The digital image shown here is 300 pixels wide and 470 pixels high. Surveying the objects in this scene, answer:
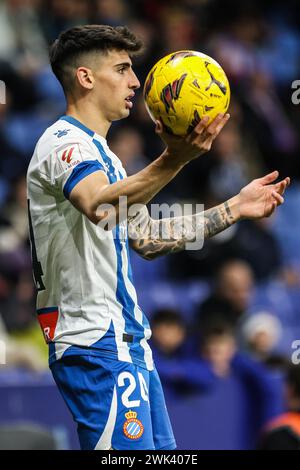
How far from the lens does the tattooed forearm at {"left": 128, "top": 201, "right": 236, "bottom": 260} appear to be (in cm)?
489

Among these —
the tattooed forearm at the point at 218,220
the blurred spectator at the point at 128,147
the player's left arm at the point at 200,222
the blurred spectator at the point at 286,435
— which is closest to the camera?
the player's left arm at the point at 200,222

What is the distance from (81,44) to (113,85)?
0.79ft

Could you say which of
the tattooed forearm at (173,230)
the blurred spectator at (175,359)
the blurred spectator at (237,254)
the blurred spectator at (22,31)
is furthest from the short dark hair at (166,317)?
the blurred spectator at (22,31)

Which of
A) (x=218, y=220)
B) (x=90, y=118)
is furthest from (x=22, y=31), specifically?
(x=218, y=220)

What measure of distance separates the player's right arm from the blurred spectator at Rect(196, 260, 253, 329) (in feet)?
16.1

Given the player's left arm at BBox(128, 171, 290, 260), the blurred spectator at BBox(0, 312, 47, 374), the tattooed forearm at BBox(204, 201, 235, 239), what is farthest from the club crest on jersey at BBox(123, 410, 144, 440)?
the blurred spectator at BBox(0, 312, 47, 374)

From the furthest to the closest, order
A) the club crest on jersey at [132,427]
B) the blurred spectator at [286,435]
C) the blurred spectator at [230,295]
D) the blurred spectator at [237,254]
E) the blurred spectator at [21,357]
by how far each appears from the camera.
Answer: the blurred spectator at [237,254] → the blurred spectator at [230,295] → the blurred spectator at [21,357] → the blurred spectator at [286,435] → the club crest on jersey at [132,427]

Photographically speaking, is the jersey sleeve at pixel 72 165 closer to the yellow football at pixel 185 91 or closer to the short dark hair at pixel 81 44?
the yellow football at pixel 185 91

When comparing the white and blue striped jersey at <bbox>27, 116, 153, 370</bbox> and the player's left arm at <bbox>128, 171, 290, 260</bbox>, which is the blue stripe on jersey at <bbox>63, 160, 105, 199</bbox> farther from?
the player's left arm at <bbox>128, 171, 290, 260</bbox>

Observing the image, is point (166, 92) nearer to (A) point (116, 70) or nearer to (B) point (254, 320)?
(A) point (116, 70)

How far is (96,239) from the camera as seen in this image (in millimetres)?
4578

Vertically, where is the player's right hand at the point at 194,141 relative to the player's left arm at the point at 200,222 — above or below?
above

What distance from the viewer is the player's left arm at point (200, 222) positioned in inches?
185
